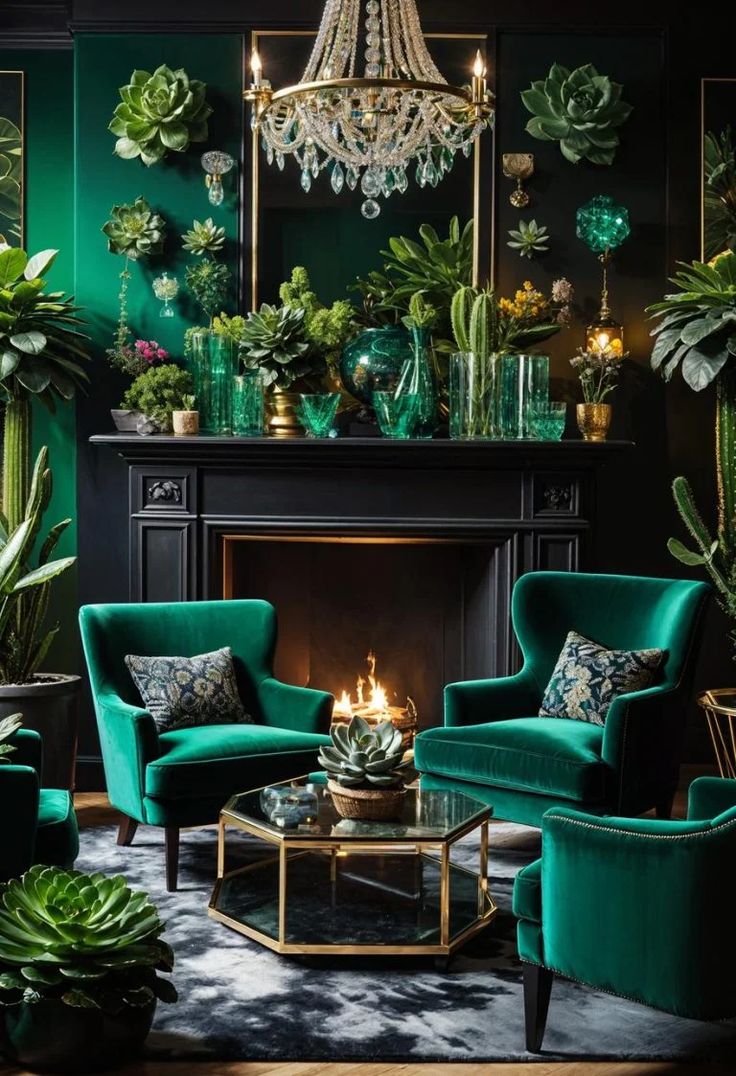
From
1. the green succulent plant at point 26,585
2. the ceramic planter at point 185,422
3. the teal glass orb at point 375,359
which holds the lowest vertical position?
the green succulent plant at point 26,585

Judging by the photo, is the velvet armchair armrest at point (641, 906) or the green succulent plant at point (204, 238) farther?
the green succulent plant at point (204, 238)

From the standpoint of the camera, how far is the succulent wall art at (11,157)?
19.0ft

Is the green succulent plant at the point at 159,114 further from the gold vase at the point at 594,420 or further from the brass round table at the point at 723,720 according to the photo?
the brass round table at the point at 723,720

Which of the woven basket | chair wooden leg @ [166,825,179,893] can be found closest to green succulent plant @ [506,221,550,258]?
the woven basket

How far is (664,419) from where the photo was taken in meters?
5.55

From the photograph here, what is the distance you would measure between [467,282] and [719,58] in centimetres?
137

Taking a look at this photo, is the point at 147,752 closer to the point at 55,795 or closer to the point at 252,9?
the point at 55,795

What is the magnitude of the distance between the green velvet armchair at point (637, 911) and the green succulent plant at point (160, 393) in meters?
2.87

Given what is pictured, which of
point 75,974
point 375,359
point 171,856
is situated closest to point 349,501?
point 375,359

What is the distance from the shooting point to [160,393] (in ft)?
17.4

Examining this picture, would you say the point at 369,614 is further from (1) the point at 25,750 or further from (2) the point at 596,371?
(1) the point at 25,750

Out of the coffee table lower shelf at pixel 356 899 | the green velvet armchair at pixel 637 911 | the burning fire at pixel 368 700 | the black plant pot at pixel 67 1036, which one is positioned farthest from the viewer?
the burning fire at pixel 368 700

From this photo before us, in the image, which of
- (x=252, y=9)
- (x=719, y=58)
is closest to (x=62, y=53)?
(x=252, y=9)

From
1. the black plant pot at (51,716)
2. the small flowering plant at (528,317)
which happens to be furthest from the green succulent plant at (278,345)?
the black plant pot at (51,716)
